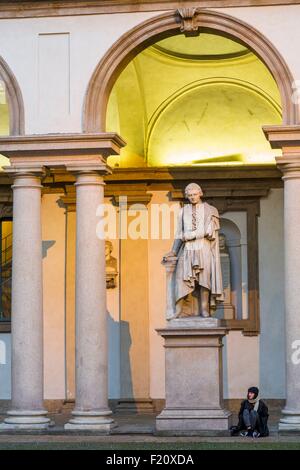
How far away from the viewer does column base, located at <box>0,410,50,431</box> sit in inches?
875

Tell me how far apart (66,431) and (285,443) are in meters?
3.50

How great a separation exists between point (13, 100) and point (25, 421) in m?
4.85

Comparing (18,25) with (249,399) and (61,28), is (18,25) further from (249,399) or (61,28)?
(249,399)

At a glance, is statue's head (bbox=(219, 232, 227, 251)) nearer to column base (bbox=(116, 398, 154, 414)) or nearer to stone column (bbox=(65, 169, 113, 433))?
column base (bbox=(116, 398, 154, 414))

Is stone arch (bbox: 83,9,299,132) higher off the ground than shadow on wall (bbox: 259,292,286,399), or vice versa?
stone arch (bbox: 83,9,299,132)

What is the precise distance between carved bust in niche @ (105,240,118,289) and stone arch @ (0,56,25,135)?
154 inches

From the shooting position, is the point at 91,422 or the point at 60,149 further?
the point at 60,149

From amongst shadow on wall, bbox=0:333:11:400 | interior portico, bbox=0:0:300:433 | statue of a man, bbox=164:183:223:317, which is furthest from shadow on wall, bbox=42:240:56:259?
statue of a man, bbox=164:183:223:317

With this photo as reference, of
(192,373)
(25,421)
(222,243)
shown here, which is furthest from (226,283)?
(25,421)

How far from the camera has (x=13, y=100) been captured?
22781 mm

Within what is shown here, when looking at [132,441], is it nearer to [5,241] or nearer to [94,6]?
[94,6]

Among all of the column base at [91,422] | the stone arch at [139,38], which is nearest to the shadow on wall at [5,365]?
the column base at [91,422]

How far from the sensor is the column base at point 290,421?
21.6 m
